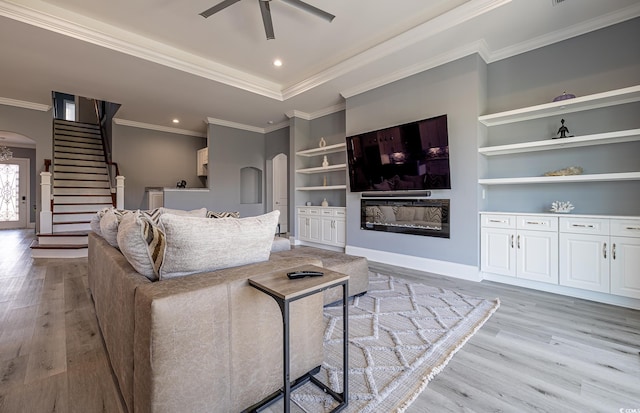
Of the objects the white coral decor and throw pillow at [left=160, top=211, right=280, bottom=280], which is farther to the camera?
the white coral decor

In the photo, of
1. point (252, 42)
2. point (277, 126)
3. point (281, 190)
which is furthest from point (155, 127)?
point (252, 42)

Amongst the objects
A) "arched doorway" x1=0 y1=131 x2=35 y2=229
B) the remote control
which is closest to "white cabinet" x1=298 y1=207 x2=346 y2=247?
the remote control

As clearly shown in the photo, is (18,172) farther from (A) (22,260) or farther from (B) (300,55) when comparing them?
(B) (300,55)

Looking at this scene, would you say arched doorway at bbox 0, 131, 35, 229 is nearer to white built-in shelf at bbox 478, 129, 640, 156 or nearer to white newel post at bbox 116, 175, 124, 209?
white newel post at bbox 116, 175, 124, 209

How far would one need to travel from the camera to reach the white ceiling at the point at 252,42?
3045 mm

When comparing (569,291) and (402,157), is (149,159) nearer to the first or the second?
(402,157)

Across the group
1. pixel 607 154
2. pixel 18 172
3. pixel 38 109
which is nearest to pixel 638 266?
pixel 607 154

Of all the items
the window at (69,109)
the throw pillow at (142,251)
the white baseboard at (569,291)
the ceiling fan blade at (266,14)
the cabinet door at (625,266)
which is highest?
the window at (69,109)

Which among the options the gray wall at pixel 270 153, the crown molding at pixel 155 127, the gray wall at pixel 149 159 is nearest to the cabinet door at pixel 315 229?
the gray wall at pixel 270 153

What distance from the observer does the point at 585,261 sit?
9.39 ft

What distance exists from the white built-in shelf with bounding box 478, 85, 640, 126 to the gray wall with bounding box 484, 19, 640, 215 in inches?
3.3

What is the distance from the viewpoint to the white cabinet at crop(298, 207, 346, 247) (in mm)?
5371

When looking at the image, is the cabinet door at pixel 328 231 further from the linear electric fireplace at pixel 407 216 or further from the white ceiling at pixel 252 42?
the white ceiling at pixel 252 42

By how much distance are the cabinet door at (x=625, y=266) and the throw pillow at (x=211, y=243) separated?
3329mm
